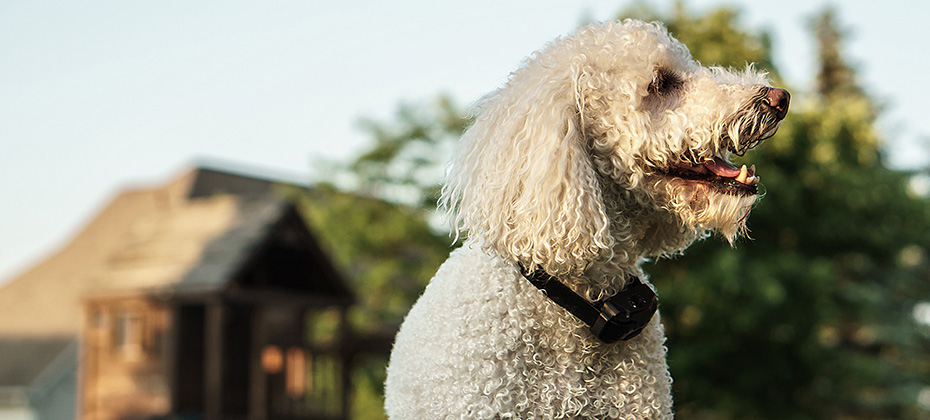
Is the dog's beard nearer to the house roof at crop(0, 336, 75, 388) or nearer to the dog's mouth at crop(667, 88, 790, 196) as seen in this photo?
the dog's mouth at crop(667, 88, 790, 196)

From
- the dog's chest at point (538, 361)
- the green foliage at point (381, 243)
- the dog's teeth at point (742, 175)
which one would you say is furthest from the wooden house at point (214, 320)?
the dog's teeth at point (742, 175)

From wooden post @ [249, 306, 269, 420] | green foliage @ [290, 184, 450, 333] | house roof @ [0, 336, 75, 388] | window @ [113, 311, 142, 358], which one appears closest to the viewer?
wooden post @ [249, 306, 269, 420]

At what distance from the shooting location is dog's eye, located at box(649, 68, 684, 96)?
2971 mm

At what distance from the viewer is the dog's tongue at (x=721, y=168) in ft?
9.45

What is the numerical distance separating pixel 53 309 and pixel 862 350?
24771 mm

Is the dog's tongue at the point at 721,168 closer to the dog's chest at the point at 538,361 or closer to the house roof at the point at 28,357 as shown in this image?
the dog's chest at the point at 538,361

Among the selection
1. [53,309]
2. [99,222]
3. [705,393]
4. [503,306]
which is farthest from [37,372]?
[503,306]

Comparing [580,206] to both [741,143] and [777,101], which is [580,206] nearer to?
[741,143]

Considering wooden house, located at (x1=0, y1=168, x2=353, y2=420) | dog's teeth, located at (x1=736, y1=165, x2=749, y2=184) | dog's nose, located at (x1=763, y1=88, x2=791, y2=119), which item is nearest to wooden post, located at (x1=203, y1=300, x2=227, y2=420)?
wooden house, located at (x1=0, y1=168, x2=353, y2=420)

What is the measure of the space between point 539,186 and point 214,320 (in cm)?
1343

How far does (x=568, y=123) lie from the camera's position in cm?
288

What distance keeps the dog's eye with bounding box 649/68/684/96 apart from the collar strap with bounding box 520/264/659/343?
68cm

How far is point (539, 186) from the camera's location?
2.80 meters

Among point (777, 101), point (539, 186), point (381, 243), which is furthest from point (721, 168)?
point (381, 243)
